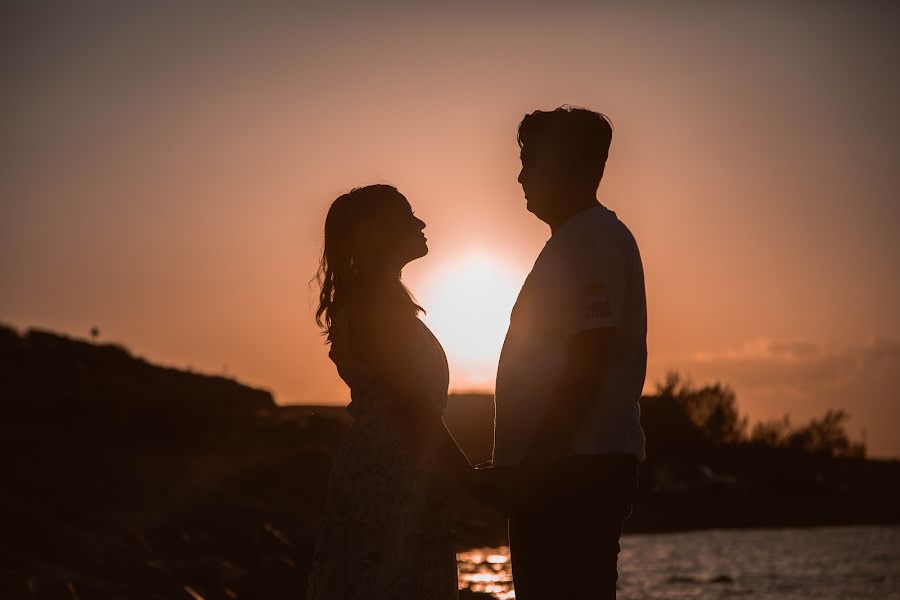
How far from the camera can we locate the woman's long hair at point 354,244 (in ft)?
14.2

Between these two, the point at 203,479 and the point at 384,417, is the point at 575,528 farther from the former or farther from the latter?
the point at 203,479

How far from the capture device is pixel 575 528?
10.8ft

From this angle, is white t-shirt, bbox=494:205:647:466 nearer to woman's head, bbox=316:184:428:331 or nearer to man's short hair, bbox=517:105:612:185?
man's short hair, bbox=517:105:612:185

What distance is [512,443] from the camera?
11.4ft

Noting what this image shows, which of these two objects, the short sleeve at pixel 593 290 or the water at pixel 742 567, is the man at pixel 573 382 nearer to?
the short sleeve at pixel 593 290

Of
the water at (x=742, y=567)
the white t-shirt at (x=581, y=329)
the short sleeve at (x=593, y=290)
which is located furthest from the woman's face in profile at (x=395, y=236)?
the water at (x=742, y=567)

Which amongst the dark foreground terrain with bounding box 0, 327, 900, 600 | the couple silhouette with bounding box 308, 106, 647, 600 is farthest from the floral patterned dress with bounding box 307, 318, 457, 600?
the dark foreground terrain with bounding box 0, 327, 900, 600

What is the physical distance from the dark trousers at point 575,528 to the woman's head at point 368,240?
1.29m

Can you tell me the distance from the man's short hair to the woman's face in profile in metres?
0.94

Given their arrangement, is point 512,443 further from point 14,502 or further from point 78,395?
point 78,395

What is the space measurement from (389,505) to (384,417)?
35 centimetres

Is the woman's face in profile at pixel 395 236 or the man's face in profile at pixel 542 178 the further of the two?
the woman's face in profile at pixel 395 236

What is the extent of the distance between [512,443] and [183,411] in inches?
1211

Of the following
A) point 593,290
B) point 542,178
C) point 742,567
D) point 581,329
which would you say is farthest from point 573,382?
point 742,567
